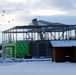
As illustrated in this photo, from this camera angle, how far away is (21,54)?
57750mm

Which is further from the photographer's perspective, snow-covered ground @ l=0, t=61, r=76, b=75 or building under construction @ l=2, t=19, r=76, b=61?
building under construction @ l=2, t=19, r=76, b=61

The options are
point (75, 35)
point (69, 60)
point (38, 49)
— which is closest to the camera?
point (69, 60)

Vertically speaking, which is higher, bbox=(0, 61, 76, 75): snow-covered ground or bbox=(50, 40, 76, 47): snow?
bbox=(50, 40, 76, 47): snow

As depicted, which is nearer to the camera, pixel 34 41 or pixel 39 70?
pixel 39 70

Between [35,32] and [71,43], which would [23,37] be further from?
[71,43]

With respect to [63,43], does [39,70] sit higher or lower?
lower

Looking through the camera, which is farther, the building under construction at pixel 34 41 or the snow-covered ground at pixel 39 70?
the building under construction at pixel 34 41

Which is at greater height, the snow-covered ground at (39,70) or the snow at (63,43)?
the snow at (63,43)

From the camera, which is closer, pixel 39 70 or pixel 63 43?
pixel 39 70

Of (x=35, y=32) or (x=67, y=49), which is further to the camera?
(x=35, y=32)

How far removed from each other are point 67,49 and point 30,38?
62.6ft

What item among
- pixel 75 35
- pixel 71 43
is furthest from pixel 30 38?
pixel 71 43

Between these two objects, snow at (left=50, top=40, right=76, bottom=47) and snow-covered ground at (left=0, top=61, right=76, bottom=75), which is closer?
snow-covered ground at (left=0, top=61, right=76, bottom=75)

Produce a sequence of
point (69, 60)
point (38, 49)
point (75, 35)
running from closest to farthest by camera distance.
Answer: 1. point (69, 60)
2. point (38, 49)
3. point (75, 35)
